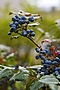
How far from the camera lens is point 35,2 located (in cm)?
349

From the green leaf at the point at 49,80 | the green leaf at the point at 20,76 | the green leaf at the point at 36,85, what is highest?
the green leaf at the point at 20,76

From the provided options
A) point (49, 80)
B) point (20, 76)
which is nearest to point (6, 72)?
point (20, 76)

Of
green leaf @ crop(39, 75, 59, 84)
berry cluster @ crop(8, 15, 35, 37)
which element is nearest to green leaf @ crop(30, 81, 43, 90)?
green leaf @ crop(39, 75, 59, 84)

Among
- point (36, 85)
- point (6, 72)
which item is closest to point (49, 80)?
point (36, 85)

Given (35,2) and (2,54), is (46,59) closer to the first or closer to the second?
(2,54)

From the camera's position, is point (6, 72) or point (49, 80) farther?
point (6, 72)

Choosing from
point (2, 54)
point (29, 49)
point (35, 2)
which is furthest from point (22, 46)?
point (2, 54)

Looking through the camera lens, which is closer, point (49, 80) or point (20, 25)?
point (49, 80)

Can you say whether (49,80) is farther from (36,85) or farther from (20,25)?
(20,25)

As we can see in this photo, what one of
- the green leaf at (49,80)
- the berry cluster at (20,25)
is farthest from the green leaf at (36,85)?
the berry cluster at (20,25)

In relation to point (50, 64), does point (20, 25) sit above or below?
above

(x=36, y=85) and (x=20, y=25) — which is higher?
(x=20, y=25)

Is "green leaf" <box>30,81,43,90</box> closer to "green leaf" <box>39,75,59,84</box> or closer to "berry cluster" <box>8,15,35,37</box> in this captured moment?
"green leaf" <box>39,75,59,84</box>

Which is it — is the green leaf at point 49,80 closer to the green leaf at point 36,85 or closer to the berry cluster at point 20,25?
the green leaf at point 36,85
